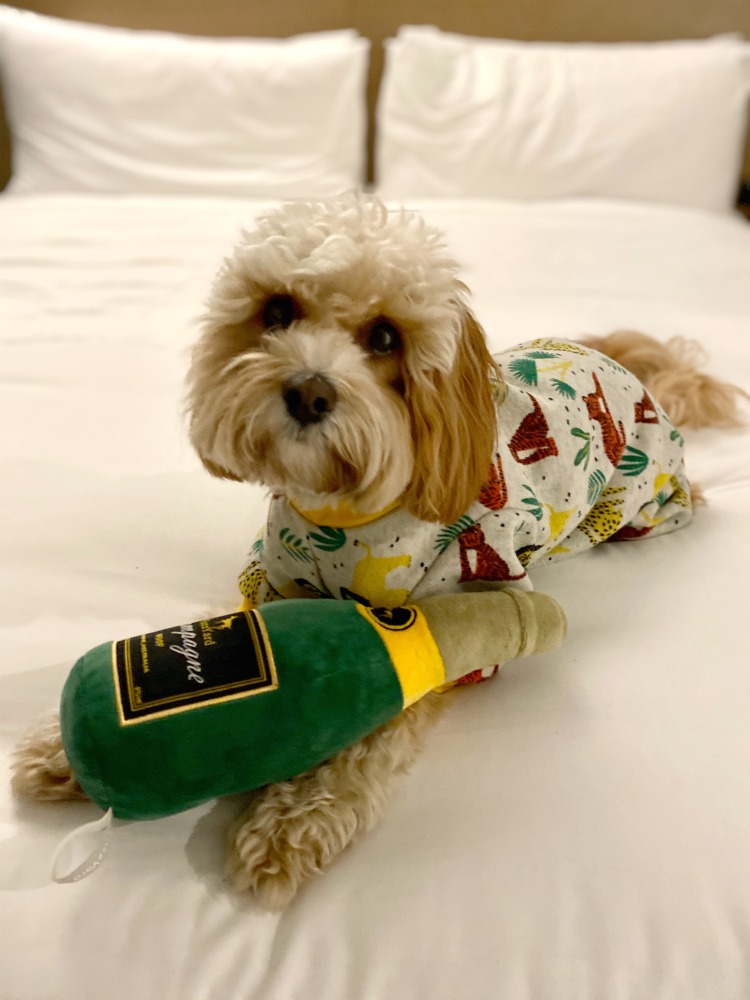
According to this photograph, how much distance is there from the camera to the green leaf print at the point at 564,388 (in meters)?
1.13

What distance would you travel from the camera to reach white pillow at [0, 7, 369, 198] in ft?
8.91

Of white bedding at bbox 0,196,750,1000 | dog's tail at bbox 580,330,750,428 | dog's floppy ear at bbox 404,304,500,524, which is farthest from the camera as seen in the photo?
dog's tail at bbox 580,330,750,428

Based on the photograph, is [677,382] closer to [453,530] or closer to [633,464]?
[633,464]

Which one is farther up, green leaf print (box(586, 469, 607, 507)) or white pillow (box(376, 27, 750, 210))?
white pillow (box(376, 27, 750, 210))

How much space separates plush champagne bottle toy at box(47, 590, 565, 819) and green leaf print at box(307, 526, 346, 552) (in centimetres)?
13

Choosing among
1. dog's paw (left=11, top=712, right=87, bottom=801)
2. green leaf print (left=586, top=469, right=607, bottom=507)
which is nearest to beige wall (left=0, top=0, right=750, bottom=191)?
green leaf print (left=586, top=469, right=607, bottom=507)

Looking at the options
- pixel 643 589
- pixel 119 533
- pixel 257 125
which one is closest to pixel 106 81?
pixel 257 125

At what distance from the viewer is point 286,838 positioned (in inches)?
29.6

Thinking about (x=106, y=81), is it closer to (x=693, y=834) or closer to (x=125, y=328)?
(x=125, y=328)

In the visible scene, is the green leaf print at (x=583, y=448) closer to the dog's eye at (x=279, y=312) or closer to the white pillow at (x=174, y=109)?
the dog's eye at (x=279, y=312)

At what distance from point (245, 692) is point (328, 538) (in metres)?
0.28

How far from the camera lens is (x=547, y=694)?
0.94 meters

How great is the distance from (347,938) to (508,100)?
111 inches

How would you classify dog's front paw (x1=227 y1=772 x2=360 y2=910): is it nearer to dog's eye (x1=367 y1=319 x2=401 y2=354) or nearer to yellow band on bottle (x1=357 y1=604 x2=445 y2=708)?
yellow band on bottle (x1=357 y1=604 x2=445 y2=708)
